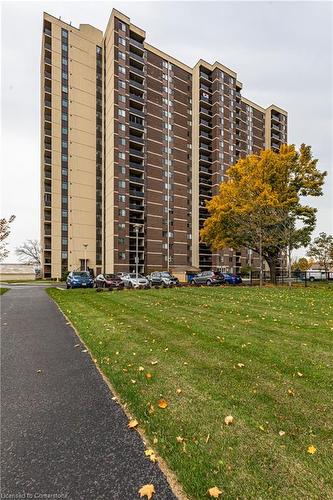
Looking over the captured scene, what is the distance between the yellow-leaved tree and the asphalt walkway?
24795mm

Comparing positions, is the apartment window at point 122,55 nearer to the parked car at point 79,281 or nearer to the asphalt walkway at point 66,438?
the parked car at point 79,281

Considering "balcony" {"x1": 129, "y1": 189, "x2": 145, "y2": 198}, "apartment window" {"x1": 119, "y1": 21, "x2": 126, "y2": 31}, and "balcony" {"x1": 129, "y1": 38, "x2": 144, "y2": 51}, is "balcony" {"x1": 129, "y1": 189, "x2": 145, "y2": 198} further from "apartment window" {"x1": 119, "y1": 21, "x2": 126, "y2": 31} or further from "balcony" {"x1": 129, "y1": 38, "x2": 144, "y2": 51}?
"apartment window" {"x1": 119, "y1": 21, "x2": 126, "y2": 31}

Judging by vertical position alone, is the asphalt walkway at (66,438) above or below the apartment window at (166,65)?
below

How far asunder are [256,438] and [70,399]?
2706 millimetres

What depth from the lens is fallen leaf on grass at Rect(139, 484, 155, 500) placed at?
2375 mm

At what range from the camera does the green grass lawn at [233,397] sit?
8.31ft

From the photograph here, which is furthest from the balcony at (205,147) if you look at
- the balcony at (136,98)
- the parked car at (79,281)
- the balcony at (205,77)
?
the parked car at (79,281)

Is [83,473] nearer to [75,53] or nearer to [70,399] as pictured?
[70,399]

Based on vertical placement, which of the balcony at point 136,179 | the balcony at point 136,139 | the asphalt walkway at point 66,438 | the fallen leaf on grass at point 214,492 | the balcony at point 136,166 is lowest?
the asphalt walkway at point 66,438

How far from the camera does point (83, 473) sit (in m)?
2.65

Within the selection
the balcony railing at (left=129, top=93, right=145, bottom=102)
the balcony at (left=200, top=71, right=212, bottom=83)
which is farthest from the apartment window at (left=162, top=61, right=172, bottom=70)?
the balcony railing at (left=129, top=93, right=145, bottom=102)

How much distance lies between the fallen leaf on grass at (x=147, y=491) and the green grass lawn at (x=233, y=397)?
27cm

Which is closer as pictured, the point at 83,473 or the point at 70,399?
the point at 83,473

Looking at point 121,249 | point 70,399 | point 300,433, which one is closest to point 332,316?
point 300,433
